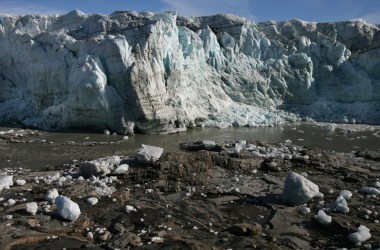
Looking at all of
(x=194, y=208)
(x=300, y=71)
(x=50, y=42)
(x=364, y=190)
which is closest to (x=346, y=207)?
(x=364, y=190)

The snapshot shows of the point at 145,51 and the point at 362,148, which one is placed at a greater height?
the point at 145,51

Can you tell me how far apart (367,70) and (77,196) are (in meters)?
24.1

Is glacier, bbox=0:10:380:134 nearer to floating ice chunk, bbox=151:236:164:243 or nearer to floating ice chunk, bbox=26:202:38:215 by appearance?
floating ice chunk, bbox=26:202:38:215

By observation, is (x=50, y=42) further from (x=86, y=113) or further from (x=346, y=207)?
(x=346, y=207)

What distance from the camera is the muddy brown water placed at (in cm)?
1354

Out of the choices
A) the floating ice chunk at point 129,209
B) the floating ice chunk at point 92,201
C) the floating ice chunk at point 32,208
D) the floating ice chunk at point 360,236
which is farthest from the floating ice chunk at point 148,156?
the floating ice chunk at point 360,236

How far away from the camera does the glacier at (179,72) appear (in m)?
19.1

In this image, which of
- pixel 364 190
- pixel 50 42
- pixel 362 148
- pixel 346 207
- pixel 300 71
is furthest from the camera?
pixel 300 71

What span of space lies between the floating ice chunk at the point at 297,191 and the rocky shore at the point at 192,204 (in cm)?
2

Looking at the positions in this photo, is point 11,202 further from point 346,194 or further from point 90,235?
point 346,194

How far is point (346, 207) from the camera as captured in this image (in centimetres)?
786

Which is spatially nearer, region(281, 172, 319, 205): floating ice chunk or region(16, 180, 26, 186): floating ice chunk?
region(281, 172, 319, 205): floating ice chunk

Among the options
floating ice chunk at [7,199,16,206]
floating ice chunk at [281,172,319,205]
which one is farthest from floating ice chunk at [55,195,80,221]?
floating ice chunk at [281,172,319,205]

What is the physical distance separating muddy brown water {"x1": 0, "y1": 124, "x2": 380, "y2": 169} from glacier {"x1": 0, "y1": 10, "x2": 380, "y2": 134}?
54.7 inches
